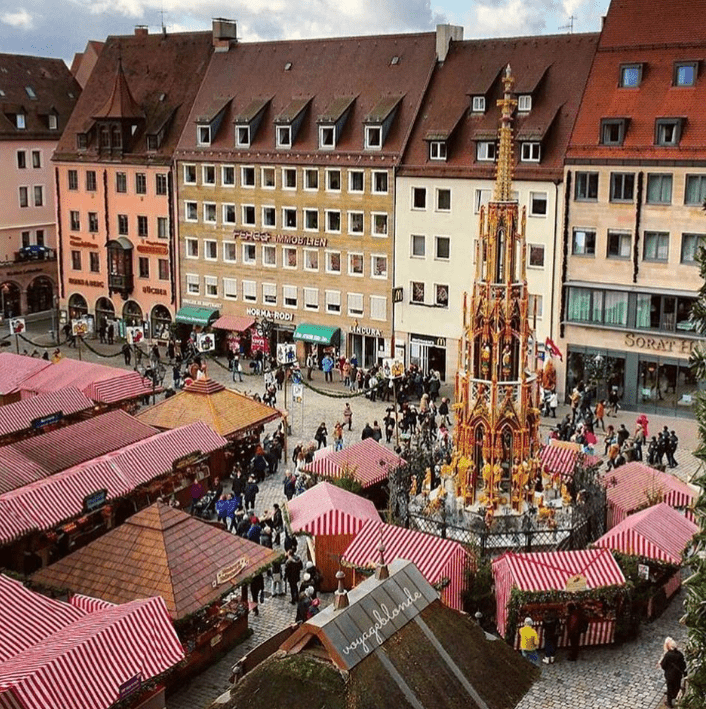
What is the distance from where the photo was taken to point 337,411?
149 ft

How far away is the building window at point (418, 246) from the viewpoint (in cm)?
5069

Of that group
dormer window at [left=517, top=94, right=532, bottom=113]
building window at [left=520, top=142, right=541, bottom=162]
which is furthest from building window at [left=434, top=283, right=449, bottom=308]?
dormer window at [left=517, top=94, right=532, bottom=113]

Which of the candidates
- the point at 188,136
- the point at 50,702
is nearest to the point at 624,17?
the point at 188,136

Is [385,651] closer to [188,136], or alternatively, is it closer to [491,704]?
[491,704]

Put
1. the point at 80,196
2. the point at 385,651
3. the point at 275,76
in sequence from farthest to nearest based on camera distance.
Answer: the point at 80,196 → the point at 275,76 → the point at 385,651

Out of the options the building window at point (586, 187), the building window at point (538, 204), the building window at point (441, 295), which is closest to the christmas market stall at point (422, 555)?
the building window at point (586, 187)

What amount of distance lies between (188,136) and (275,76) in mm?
5896

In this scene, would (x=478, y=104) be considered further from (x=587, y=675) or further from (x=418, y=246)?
(x=587, y=675)

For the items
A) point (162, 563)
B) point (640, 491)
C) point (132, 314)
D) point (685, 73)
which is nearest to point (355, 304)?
point (132, 314)

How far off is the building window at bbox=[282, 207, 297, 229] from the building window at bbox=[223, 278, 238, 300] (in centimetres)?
474

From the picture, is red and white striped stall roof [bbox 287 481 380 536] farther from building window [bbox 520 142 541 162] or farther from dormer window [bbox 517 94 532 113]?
dormer window [bbox 517 94 532 113]

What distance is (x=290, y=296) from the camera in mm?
55875

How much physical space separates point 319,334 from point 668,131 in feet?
64.7

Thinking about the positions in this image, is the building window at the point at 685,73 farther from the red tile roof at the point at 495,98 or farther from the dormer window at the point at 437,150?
the dormer window at the point at 437,150
